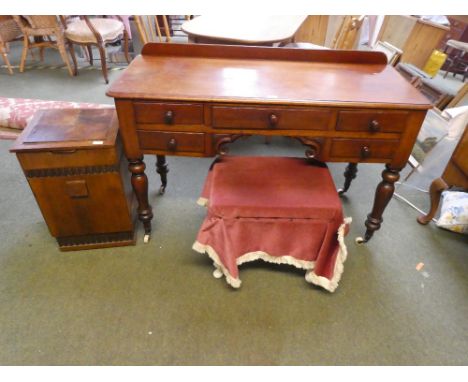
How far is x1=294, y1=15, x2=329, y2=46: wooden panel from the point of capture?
337 cm

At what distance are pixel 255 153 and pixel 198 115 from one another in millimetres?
1227

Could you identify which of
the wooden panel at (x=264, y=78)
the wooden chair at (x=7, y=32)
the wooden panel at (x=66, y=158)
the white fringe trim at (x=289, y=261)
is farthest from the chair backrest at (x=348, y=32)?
the wooden chair at (x=7, y=32)

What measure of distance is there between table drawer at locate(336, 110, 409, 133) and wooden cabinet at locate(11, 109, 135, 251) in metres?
0.89

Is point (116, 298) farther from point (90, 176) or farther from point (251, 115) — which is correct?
point (251, 115)

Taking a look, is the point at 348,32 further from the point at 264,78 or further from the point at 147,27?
the point at 147,27

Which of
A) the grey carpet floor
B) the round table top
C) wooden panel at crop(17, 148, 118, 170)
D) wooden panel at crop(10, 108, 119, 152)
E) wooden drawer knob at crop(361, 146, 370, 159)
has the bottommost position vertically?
the grey carpet floor

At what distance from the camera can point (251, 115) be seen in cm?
109

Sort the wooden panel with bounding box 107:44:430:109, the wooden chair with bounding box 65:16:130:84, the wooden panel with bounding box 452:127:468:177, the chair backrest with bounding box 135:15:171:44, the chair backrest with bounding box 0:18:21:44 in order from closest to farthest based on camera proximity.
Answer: the wooden panel with bounding box 107:44:430:109, the wooden panel with bounding box 452:127:468:177, the chair backrest with bounding box 135:15:171:44, the wooden chair with bounding box 65:16:130:84, the chair backrest with bounding box 0:18:21:44

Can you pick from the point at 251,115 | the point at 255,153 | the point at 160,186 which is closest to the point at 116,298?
the point at 160,186

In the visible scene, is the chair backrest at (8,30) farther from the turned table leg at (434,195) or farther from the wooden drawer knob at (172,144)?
the turned table leg at (434,195)

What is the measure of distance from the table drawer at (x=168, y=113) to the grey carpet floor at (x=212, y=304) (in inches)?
26.7

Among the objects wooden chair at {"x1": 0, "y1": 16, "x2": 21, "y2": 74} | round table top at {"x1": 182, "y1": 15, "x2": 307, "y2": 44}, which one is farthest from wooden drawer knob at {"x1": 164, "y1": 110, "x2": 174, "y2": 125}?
wooden chair at {"x1": 0, "y1": 16, "x2": 21, "y2": 74}

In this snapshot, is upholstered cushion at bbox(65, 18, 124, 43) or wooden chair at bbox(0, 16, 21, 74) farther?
wooden chair at bbox(0, 16, 21, 74)

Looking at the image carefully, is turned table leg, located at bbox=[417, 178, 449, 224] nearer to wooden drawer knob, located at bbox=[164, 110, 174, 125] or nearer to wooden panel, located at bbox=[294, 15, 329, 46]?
wooden drawer knob, located at bbox=[164, 110, 174, 125]
